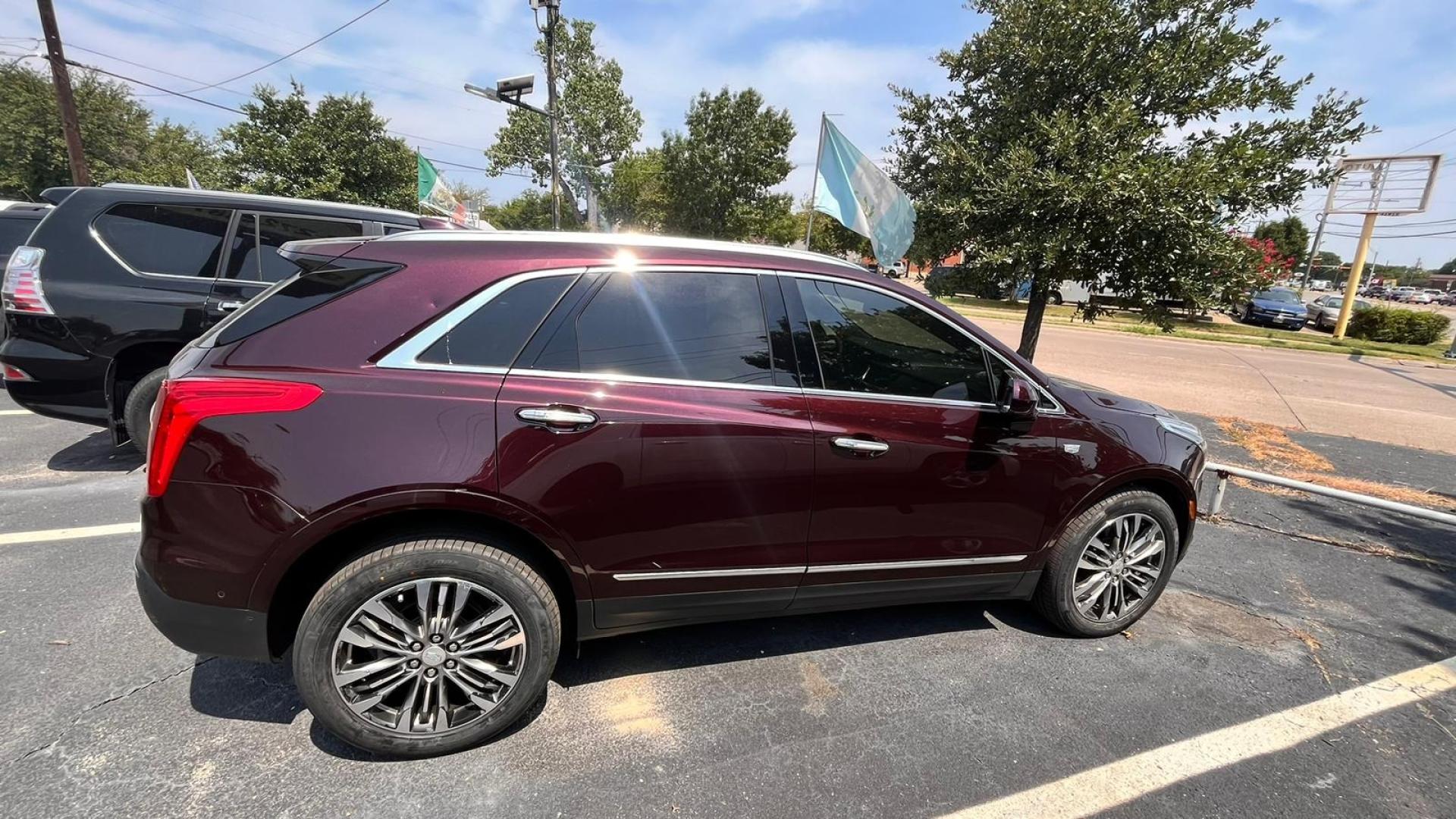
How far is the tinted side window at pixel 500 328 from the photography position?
2.12 metres

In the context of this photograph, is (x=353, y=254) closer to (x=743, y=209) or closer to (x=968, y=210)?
(x=968, y=210)

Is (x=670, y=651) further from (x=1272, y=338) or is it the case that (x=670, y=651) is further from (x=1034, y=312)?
(x=1272, y=338)

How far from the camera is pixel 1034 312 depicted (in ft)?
21.5

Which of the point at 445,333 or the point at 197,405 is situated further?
the point at 445,333

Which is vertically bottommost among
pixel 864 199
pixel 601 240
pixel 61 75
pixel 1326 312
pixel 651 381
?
pixel 651 381

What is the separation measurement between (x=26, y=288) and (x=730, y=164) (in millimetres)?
28847

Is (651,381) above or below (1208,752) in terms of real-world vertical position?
above

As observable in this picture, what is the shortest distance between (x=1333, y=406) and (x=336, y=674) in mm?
12628

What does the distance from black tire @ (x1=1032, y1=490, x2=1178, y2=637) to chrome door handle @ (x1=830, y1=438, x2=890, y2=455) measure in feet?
3.68

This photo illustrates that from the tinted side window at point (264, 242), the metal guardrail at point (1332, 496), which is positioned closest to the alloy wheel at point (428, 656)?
the tinted side window at point (264, 242)

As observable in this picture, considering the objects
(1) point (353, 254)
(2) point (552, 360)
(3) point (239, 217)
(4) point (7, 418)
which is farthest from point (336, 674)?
(4) point (7, 418)

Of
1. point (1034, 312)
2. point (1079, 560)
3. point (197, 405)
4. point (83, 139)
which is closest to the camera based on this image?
point (197, 405)

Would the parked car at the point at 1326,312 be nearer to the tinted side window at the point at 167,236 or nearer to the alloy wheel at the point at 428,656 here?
the alloy wheel at the point at 428,656

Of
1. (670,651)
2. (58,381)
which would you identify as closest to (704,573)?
(670,651)
